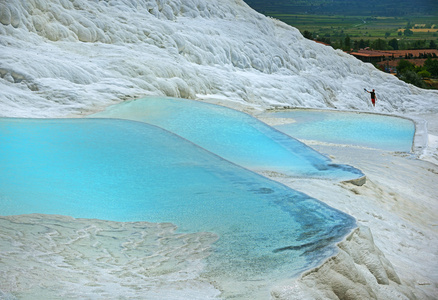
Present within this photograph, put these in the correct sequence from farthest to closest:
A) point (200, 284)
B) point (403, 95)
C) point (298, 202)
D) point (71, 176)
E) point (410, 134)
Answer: point (403, 95), point (410, 134), point (71, 176), point (298, 202), point (200, 284)

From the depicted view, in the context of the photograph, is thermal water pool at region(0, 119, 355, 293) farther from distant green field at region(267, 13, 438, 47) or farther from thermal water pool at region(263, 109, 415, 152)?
distant green field at region(267, 13, 438, 47)

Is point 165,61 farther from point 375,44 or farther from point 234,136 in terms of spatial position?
point 375,44

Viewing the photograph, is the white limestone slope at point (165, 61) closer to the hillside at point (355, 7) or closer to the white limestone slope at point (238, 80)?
the white limestone slope at point (238, 80)

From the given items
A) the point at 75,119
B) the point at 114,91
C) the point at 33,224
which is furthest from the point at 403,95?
the point at 33,224

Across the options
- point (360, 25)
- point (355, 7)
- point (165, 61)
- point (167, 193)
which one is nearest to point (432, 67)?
point (165, 61)

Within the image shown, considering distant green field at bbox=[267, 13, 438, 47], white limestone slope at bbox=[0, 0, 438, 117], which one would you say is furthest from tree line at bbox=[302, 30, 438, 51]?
white limestone slope at bbox=[0, 0, 438, 117]

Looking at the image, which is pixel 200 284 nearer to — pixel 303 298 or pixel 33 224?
pixel 303 298

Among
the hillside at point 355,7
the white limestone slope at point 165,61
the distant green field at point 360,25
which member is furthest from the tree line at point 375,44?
the white limestone slope at point 165,61
